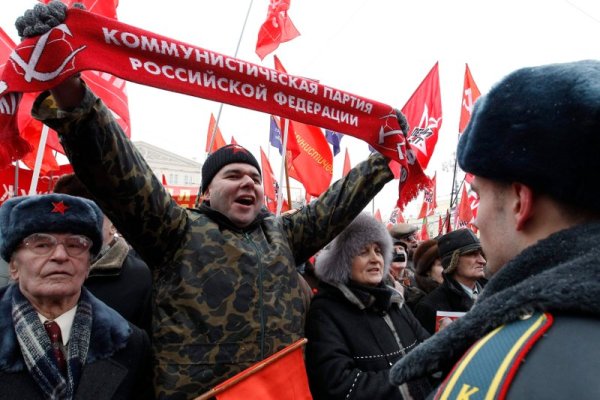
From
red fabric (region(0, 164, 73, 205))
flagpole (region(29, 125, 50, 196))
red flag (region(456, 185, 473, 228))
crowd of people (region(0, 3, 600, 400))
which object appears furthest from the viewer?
red flag (region(456, 185, 473, 228))

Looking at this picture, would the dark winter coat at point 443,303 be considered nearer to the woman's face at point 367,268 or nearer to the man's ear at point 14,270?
the woman's face at point 367,268

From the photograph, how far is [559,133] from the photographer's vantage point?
0.93 m

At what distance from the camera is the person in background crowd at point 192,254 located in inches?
72.0

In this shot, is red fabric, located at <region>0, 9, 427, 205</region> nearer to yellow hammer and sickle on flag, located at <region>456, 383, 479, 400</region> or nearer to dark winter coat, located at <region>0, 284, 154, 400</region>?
dark winter coat, located at <region>0, 284, 154, 400</region>

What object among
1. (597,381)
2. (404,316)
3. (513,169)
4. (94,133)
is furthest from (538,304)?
(404,316)

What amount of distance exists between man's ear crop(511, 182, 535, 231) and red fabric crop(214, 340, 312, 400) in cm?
145

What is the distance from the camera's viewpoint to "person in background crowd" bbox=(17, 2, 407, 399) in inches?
72.0

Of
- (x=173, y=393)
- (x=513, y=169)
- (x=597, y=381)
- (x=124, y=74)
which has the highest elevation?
(x=124, y=74)

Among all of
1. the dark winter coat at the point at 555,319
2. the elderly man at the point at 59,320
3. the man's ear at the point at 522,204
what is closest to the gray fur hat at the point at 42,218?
the elderly man at the point at 59,320

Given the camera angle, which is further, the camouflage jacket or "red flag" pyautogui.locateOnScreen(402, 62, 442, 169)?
"red flag" pyautogui.locateOnScreen(402, 62, 442, 169)

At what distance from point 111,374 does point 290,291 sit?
86 cm

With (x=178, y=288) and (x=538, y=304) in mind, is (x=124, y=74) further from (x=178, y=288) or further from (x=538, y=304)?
(x=538, y=304)

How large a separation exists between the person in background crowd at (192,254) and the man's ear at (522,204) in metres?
1.41

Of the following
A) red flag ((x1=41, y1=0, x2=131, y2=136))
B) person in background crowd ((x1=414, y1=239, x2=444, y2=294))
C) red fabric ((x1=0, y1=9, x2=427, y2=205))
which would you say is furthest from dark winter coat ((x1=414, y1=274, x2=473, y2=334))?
red flag ((x1=41, y1=0, x2=131, y2=136))
